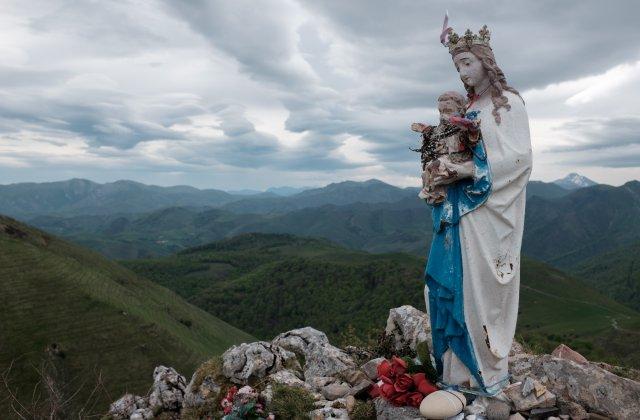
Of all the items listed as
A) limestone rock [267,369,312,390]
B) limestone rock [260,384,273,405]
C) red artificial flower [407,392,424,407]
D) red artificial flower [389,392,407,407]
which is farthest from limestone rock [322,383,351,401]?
red artificial flower [407,392,424,407]

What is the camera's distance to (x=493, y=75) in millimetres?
6391

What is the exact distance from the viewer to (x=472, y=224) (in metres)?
6.30

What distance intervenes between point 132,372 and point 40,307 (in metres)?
16.6

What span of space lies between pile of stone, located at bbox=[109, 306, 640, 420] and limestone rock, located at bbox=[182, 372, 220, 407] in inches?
0.7

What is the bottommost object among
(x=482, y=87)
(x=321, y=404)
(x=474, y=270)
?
(x=321, y=404)

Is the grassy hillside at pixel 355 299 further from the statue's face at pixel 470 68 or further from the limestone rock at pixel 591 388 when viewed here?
the statue's face at pixel 470 68

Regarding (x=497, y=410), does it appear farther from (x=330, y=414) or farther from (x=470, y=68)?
(x=470, y=68)

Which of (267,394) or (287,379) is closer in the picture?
(267,394)

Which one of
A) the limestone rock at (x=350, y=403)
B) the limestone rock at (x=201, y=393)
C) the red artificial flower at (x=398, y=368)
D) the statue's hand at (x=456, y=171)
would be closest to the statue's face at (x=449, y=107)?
the statue's hand at (x=456, y=171)

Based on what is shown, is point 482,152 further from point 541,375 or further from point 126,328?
point 126,328

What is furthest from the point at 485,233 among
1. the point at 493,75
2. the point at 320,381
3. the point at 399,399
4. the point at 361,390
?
the point at 320,381

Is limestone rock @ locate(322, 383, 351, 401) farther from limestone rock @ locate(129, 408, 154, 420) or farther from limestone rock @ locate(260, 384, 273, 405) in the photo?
limestone rock @ locate(129, 408, 154, 420)

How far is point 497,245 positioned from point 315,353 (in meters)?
4.77

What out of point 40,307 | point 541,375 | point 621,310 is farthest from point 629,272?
point 541,375
